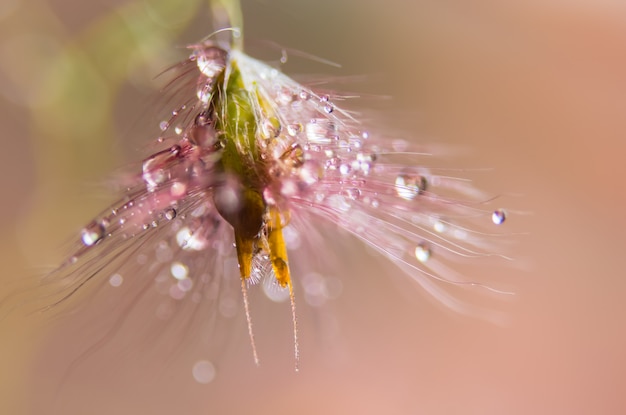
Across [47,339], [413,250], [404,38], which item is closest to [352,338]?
[413,250]

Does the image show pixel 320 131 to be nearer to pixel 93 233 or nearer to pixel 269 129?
pixel 269 129

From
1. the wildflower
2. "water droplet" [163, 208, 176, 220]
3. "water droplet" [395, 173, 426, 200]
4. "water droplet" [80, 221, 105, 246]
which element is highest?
"water droplet" [395, 173, 426, 200]

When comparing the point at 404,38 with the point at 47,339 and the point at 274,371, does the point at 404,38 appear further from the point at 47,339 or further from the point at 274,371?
the point at 47,339

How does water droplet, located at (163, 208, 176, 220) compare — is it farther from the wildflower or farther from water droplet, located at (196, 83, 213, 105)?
water droplet, located at (196, 83, 213, 105)

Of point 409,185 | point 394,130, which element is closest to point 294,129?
point 409,185

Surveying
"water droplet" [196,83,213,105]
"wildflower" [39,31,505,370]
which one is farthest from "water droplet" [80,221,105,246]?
"water droplet" [196,83,213,105]

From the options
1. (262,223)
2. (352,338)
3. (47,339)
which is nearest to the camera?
(262,223)

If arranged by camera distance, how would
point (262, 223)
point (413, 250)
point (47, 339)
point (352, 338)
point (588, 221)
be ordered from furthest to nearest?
point (588, 221)
point (352, 338)
point (47, 339)
point (413, 250)
point (262, 223)
